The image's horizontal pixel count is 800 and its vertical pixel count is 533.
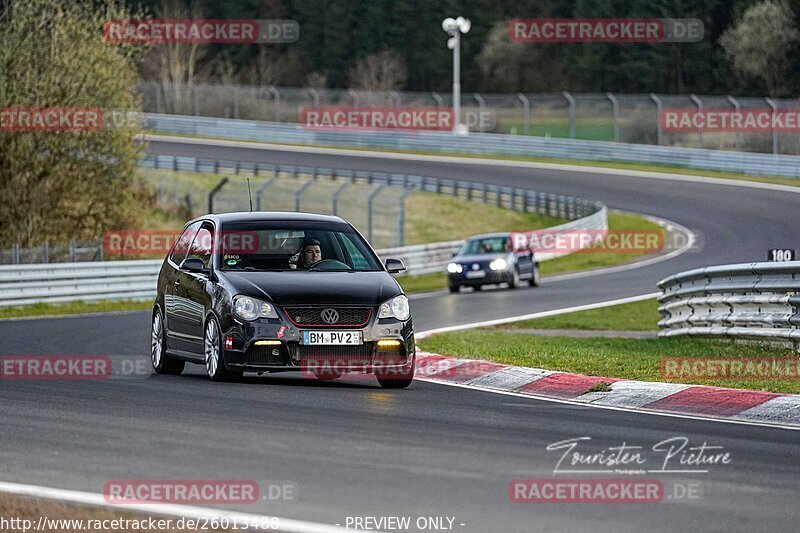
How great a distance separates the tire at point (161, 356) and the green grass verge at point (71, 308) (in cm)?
1226

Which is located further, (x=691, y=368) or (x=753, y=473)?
(x=691, y=368)

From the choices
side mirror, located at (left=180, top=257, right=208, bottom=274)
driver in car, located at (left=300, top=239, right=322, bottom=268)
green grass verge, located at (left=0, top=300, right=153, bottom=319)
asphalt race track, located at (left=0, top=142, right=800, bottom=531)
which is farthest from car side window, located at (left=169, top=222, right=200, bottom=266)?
green grass verge, located at (left=0, top=300, right=153, bottom=319)

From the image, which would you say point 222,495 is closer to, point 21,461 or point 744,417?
point 21,461

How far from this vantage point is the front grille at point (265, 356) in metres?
12.4

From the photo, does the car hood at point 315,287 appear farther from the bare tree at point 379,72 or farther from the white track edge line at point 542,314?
the bare tree at point 379,72

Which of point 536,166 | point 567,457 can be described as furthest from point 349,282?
point 536,166

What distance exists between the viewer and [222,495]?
7.31 metres

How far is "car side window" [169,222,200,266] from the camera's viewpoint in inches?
568

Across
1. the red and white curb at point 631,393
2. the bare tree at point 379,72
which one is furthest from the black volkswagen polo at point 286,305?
the bare tree at point 379,72

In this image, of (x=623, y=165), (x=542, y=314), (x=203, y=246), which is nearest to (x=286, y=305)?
(x=203, y=246)

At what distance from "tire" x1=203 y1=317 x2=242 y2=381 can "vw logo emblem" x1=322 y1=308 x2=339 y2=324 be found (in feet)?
3.25

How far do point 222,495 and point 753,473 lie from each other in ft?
9.75

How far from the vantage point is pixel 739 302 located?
16781 mm

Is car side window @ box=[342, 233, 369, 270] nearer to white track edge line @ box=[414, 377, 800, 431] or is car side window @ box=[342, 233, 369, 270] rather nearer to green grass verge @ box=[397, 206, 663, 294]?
white track edge line @ box=[414, 377, 800, 431]
